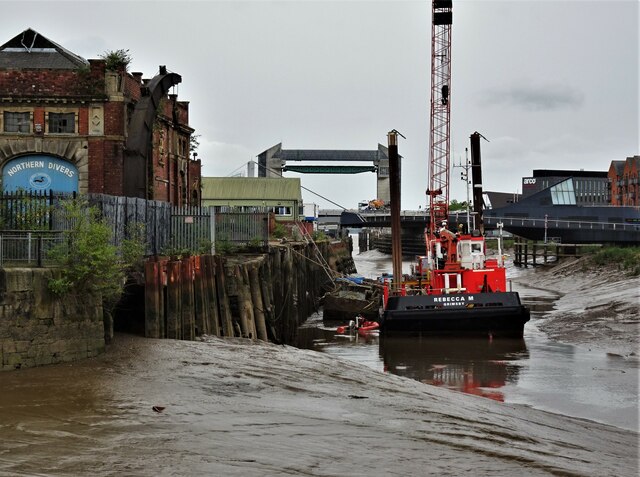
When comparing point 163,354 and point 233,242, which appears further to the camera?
point 233,242

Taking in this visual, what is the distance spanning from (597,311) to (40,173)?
2534 cm

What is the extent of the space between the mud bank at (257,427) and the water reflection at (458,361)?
4.77 m

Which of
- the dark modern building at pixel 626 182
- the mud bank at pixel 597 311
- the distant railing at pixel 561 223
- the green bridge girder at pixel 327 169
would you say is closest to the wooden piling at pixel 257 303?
the mud bank at pixel 597 311

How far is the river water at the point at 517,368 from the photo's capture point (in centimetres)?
2048

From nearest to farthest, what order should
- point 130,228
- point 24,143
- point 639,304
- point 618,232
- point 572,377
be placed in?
point 130,228
point 572,377
point 24,143
point 639,304
point 618,232

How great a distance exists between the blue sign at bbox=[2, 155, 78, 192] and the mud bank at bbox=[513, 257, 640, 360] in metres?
20.6

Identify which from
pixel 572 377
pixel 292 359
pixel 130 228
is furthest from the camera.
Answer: pixel 572 377

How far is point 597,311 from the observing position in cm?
3841

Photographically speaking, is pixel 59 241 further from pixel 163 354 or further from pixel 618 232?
pixel 618 232

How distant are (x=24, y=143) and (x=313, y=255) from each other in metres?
24.2

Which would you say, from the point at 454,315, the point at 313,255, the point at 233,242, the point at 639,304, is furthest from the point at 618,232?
the point at 233,242

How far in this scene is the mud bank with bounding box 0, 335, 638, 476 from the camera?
10859mm

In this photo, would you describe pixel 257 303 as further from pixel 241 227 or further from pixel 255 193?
pixel 255 193

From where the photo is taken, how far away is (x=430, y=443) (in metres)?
12.6
